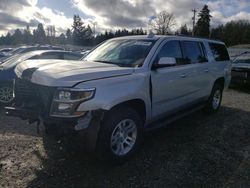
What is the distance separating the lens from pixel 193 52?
5852 mm

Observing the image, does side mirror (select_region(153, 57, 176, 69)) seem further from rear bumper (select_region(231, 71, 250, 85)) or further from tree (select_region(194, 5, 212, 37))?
tree (select_region(194, 5, 212, 37))

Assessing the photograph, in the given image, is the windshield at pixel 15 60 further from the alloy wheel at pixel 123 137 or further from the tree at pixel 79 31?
the tree at pixel 79 31

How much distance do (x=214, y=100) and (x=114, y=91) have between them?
172 inches

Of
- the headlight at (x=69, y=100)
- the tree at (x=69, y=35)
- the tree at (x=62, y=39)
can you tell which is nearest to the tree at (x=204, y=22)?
the tree at (x=69, y=35)

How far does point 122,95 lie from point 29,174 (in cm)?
164

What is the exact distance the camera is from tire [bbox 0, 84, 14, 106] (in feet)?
24.0

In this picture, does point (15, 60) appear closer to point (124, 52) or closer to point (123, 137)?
point (124, 52)

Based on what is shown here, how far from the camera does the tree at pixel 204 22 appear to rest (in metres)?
73.9

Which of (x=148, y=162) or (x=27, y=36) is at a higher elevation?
(x=27, y=36)

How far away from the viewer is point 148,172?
3881 mm

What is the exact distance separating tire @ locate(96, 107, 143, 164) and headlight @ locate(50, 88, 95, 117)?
454mm

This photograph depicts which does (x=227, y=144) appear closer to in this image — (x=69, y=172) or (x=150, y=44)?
(x=150, y=44)

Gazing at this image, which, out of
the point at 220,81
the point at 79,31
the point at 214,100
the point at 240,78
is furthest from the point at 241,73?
the point at 79,31

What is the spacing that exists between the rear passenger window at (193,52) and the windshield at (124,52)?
3.31 feet
